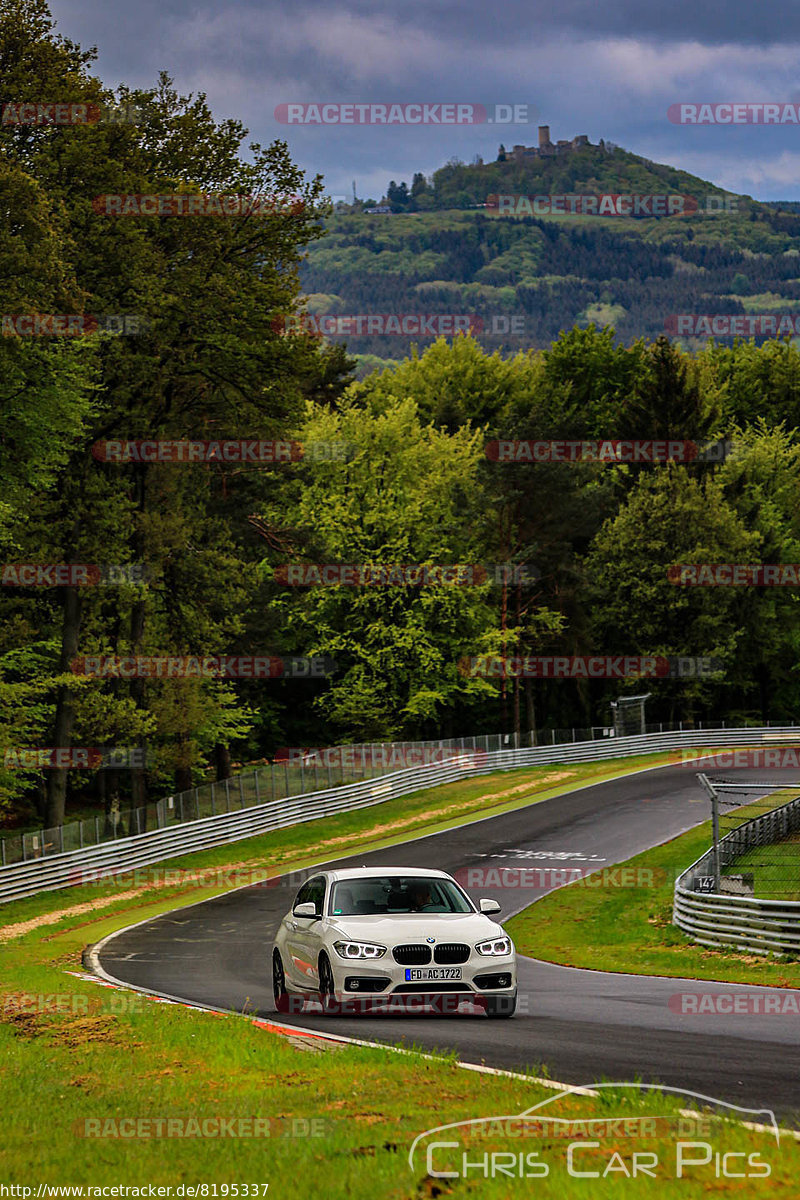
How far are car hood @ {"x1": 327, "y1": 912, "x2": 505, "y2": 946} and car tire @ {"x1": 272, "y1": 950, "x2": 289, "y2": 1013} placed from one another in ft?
4.90

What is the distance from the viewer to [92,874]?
37.2 metres

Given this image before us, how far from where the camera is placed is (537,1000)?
607 inches

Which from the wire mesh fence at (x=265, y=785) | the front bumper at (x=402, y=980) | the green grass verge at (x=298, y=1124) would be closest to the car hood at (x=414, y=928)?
the front bumper at (x=402, y=980)

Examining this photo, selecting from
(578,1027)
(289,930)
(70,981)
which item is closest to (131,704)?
(70,981)

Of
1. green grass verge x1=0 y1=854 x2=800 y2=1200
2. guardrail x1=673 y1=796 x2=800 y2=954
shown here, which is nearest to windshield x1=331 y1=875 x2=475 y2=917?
green grass verge x1=0 y1=854 x2=800 y2=1200

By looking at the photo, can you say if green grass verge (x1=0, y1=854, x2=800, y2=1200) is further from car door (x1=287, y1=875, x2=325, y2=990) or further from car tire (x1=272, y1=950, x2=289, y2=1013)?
car tire (x1=272, y1=950, x2=289, y2=1013)

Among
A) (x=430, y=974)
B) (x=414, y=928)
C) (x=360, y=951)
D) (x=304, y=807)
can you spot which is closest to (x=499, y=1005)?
(x=430, y=974)

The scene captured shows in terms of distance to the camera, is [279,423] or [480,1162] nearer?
[480,1162]

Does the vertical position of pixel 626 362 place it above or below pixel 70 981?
above

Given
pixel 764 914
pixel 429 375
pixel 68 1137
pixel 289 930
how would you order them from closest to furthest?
pixel 68 1137 < pixel 289 930 < pixel 764 914 < pixel 429 375

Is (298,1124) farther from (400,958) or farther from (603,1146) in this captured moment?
(400,958)

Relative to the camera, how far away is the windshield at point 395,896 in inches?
563

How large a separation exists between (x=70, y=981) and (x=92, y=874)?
19048mm

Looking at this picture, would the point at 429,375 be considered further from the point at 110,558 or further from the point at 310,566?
the point at 110,558
